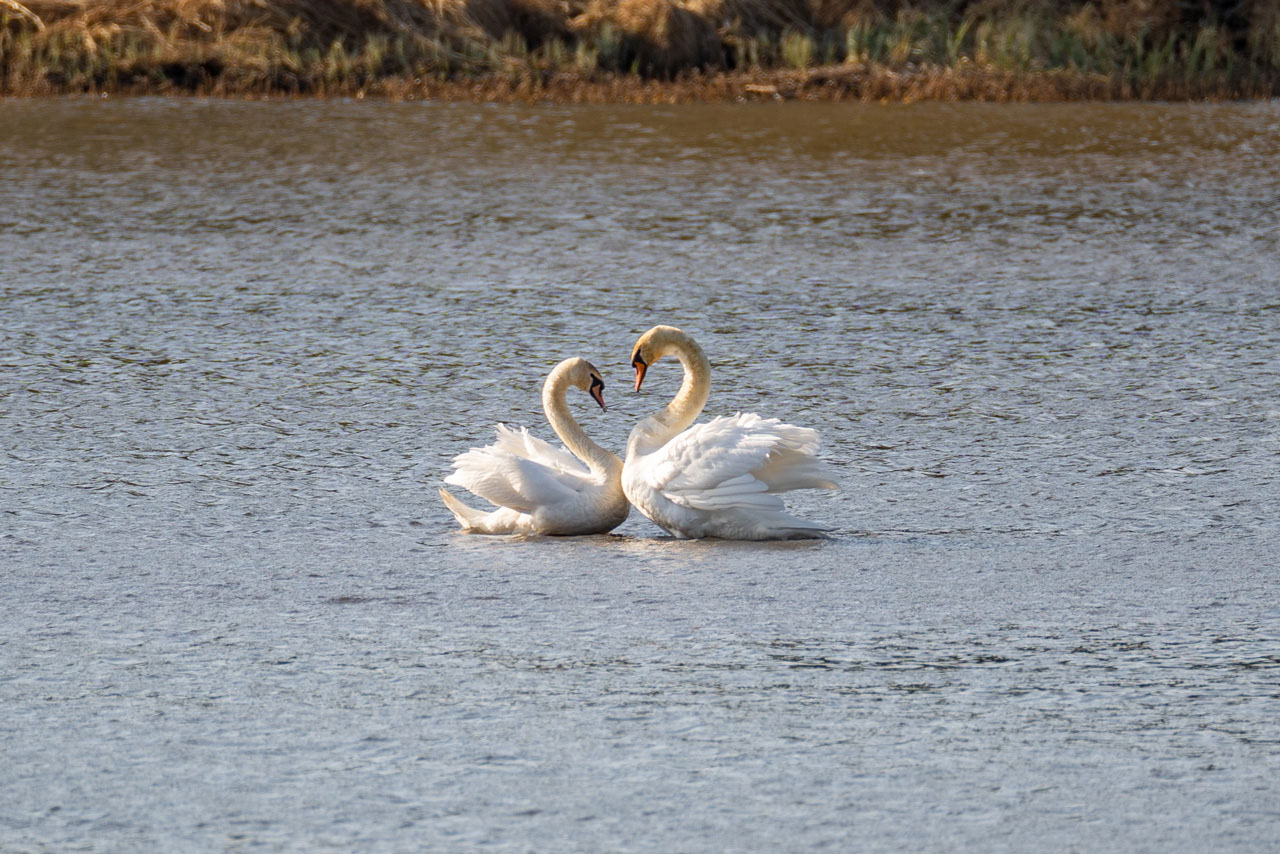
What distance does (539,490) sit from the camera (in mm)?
5867

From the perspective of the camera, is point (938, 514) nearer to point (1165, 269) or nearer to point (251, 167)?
point (1165, 269)

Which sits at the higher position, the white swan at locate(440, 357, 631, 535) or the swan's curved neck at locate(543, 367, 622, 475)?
the swan's curved neck at locate(543, 367, 622, 475)

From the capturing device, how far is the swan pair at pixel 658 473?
223 inches

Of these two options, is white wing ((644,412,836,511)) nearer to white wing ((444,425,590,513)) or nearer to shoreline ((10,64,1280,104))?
white wing ((444,425,590,513))

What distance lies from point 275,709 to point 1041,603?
6.58 ft

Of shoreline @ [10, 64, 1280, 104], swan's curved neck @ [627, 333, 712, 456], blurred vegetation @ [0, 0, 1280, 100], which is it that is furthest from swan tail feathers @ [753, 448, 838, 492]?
blurred vegetation @ [0, 0, 1280, 100]

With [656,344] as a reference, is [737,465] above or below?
below

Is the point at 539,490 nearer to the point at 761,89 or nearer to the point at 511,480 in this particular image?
the point at 511,480

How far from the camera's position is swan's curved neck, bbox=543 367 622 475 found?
601 centimetres

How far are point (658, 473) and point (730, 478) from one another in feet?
0.74

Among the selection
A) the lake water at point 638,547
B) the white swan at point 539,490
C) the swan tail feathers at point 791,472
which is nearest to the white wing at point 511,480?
the white swan at point 539,490

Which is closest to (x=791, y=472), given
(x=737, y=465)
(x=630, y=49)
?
(x=737, y=465)

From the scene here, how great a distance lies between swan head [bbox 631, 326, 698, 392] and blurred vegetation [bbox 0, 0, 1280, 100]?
15135 mm

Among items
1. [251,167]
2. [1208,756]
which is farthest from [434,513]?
[251,167]
